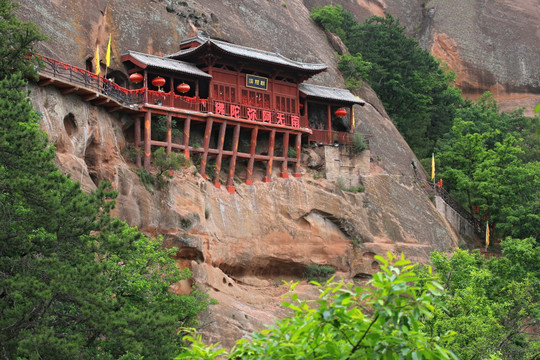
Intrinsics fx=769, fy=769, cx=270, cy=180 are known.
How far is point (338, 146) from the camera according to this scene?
38938mm

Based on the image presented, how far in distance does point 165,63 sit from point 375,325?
25860 mm

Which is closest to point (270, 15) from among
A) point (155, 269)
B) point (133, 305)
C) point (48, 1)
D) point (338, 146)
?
point (338, 146)

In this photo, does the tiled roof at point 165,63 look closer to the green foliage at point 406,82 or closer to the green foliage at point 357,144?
the green foliage at point 357,144

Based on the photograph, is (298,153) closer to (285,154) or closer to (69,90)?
(285,154)

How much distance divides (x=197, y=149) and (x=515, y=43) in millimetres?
41125

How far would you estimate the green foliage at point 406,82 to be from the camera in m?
51.7

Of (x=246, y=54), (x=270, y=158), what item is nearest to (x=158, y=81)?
(x=246, y=54)

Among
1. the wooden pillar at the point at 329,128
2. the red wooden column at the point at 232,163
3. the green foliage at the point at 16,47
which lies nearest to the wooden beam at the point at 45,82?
the green foliage at the point at 16,47

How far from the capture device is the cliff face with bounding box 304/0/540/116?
63.1 m

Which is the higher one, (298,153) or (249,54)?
(249,54)

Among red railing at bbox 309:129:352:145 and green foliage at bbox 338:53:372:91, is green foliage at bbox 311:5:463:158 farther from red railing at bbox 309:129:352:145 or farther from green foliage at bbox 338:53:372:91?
red railing at bbox 309:129:352:145

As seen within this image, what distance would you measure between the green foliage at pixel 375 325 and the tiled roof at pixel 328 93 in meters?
29.5

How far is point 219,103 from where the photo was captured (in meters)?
34.3

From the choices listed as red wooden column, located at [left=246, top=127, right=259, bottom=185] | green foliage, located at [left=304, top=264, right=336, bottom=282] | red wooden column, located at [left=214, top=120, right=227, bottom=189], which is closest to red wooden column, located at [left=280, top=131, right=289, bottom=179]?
red wooden column, located at [left=246, top=127, right=259, bottom=185]
